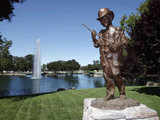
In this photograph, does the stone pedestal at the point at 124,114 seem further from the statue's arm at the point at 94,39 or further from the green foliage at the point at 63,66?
the green foliage at the point at 63,66

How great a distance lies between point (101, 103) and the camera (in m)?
4.94

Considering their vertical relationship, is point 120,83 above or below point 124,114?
above

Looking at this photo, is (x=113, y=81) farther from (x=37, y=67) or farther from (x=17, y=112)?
(x=37, y=67)

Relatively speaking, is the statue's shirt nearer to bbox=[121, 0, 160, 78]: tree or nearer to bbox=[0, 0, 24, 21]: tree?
bbox=[121, 0, 160, 78]: tree

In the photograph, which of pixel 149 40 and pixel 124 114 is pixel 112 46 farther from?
pixel 149 40

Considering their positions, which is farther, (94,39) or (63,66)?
(63,66)

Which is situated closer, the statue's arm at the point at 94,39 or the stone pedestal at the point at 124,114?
the stone pedestal at the point at 124,114

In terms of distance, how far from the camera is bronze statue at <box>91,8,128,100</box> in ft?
17.1

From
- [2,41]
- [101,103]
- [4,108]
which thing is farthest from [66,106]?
[2,41]

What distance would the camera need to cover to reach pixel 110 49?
5238 millimetres

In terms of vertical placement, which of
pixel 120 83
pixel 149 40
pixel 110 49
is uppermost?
pixel 149 40

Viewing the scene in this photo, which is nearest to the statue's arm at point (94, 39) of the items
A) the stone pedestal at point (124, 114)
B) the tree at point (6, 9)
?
the stone pedestal at point (124, 114)

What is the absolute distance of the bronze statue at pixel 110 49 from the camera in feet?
17.1

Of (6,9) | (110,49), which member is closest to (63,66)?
(6,9)
